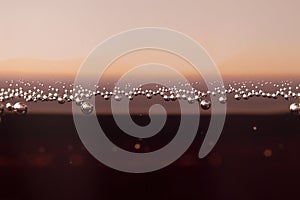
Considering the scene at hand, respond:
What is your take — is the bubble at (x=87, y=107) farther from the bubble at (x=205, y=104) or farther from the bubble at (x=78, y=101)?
the bubble at (x=205, y=104)

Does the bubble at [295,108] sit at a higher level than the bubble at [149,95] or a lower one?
lower

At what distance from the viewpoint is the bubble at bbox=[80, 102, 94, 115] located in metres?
0.55

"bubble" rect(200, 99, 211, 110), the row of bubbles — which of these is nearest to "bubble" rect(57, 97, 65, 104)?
the row of bubbles

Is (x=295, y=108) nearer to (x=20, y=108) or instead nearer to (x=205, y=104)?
(x=205, y=104)

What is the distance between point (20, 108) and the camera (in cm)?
57

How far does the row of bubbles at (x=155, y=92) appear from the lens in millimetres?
547

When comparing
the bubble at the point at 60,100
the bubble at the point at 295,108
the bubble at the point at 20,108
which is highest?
the bubble at the point at 60,100

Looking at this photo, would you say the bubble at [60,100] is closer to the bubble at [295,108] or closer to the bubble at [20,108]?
the bubble at [20,108]

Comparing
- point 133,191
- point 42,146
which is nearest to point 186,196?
point 133,191

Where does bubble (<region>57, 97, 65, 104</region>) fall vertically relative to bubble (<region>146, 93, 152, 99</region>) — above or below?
above

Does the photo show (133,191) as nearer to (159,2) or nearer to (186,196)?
(186,196)

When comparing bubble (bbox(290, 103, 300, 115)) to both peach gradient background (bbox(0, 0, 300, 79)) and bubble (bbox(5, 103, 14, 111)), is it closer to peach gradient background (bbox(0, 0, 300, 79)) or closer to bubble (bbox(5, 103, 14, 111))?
peach gradient background (bbox(0, 0, 300, 79))

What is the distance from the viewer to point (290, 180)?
55cm

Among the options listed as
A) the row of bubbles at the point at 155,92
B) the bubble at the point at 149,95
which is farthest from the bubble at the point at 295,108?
the bubble at the point at 149,95
